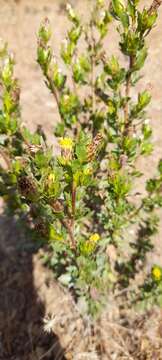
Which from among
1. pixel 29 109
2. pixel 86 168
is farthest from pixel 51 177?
pixel 29 109

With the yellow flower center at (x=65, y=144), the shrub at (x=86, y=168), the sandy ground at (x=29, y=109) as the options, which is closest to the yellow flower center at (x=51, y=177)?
the shrub at (x=86, y=168)

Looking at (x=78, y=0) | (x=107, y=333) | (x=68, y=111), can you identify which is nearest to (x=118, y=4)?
(x=68, y=111)

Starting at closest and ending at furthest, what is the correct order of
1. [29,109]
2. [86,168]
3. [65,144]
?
[65,144] < [86,168] < [29,109]

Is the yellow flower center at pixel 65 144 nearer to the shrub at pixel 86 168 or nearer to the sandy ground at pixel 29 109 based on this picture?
the shrub at pixel 86 168

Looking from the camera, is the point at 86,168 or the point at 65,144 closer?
the point at 65,144

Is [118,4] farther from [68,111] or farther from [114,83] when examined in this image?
[68,111]

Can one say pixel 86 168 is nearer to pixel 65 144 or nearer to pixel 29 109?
pixel 65 144

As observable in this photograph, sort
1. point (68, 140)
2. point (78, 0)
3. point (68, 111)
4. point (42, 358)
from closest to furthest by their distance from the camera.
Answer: point (68, 140), point (68, 111), point (42, 358), point (78, 0)

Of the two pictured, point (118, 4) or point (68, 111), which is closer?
point (118, 4)
